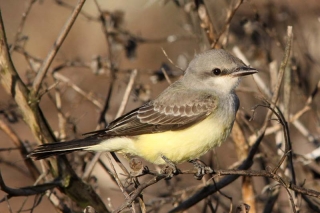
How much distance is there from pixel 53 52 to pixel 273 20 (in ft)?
11.1

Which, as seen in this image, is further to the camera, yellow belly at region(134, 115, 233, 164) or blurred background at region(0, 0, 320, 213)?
blurred background at region(0, 0, 320, 213)

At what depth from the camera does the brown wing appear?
4953mm

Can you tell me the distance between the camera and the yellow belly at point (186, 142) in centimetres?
470

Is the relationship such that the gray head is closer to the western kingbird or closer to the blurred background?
the western kingbird

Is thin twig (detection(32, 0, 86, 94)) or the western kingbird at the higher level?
thin twig (detection(32, 0, 86, 94))

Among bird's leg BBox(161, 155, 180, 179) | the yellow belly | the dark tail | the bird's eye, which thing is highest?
the bird's eye

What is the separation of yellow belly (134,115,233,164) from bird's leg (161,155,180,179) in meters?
0.10

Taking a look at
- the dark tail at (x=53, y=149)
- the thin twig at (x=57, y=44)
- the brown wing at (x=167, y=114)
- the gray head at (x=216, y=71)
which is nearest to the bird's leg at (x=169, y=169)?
the brown wing at (x=167, y=114)

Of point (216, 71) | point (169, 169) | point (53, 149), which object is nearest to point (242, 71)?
point (216, 71)

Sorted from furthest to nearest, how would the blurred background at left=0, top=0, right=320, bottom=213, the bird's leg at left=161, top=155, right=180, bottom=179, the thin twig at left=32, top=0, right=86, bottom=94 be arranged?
the blurred background at left=0, top=0, right=320, bottom=213 → the thin twig at left=32, top=0, right=86, bottom=94 → the bird's leg at left=161, top=155, right=180, bottom=179

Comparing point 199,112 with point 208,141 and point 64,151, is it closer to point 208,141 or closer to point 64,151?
point 208,141

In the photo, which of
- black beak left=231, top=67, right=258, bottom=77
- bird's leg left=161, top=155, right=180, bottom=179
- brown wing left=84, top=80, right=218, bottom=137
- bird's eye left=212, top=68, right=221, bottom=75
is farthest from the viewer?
bird's eye left=212, top=68, right=221, bottom=75

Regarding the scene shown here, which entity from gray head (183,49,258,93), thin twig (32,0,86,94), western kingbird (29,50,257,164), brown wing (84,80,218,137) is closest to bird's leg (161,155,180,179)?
western kingbird (29,50,257,164)

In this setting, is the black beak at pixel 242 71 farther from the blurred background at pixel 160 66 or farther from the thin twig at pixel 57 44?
the thin twig at pixel 57 44
